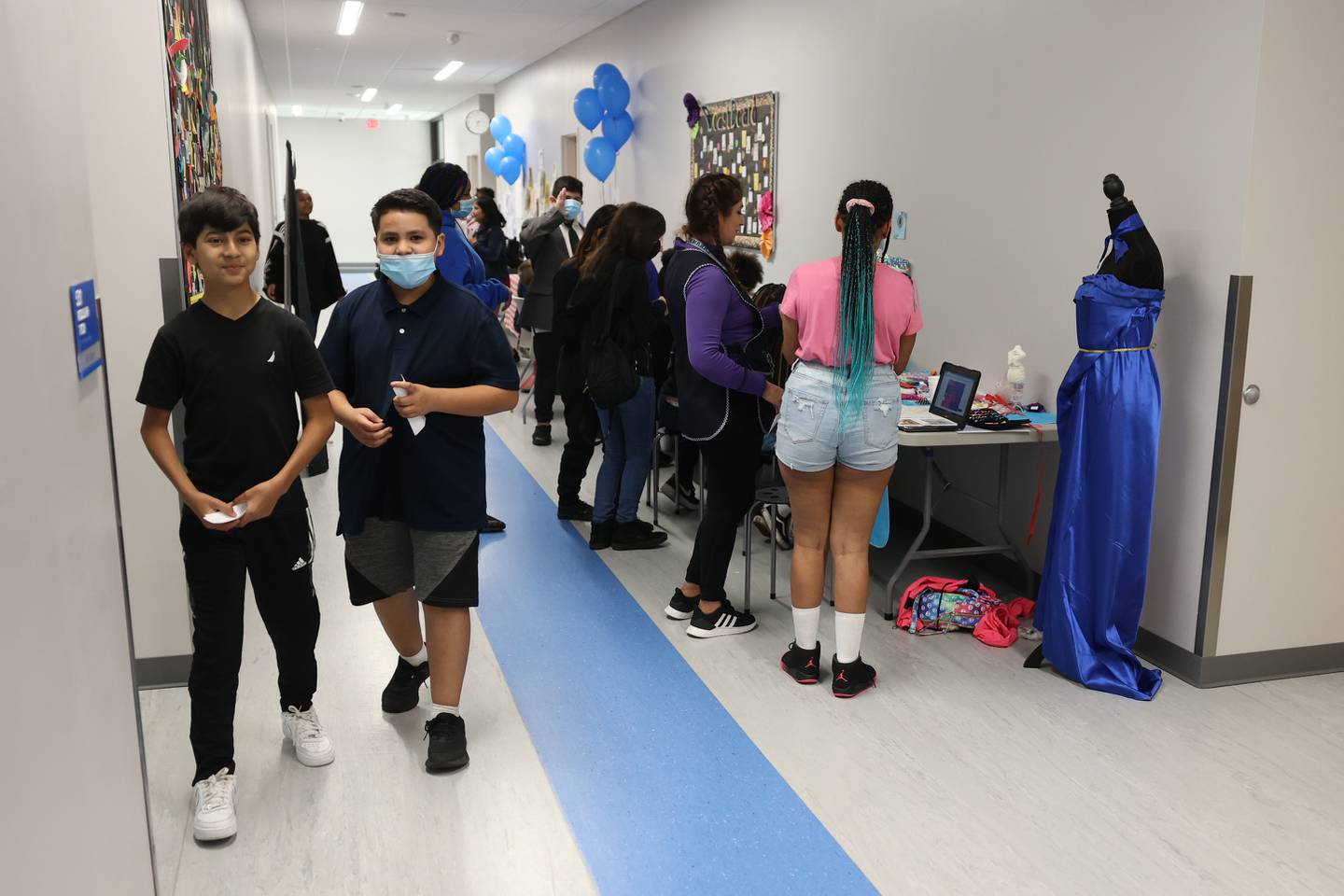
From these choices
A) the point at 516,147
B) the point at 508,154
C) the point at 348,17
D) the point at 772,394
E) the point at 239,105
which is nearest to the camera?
the point at 772,394

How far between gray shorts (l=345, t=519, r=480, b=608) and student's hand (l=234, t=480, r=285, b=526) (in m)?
0.38

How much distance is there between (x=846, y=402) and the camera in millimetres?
3117

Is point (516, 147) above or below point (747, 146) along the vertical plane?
above

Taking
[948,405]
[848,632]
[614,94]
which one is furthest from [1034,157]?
[614,94]

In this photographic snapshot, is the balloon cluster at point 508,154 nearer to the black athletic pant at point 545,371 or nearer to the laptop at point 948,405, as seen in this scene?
the black athletic pant at point 545,371

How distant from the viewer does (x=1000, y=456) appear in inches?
166

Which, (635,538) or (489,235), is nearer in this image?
(635,538)

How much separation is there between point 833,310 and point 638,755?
1.34 m

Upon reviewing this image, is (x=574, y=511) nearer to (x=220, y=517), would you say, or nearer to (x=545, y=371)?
(x=545, y=371)

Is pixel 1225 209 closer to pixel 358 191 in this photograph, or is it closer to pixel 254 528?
pixel 254 528

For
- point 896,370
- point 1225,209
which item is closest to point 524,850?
point 896,370

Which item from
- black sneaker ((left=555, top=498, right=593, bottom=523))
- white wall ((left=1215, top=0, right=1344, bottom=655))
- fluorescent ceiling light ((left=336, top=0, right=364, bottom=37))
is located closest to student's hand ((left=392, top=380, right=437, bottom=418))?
white wall ((left=1215, top=0, right=1344, bottom=655))

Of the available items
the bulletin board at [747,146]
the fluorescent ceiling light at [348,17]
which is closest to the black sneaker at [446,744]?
the bulletin board at [747,146]

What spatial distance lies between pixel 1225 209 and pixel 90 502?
3107 mm
